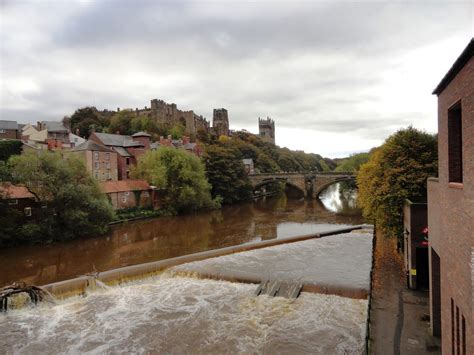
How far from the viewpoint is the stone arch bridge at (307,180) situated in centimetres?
5697

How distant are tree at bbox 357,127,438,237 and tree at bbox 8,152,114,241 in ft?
67.5

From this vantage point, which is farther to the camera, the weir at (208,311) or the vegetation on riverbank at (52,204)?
the vegetation on riverbank at (52,204)

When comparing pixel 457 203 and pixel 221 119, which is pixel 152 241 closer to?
pixel 457 203

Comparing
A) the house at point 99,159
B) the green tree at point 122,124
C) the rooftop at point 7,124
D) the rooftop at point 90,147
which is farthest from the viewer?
the green tree at point 122,124

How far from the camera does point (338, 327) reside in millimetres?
12031

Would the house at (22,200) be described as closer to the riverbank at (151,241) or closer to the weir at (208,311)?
the riverbank at (151,241)

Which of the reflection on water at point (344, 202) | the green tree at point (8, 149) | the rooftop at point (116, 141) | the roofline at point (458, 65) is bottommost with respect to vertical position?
the reflection on water at point (344, 202)

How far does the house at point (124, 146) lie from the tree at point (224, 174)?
366 inches

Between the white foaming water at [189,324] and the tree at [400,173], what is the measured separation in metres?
5.92

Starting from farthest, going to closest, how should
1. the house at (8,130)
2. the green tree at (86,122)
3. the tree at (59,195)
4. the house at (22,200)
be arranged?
the green tree at (86,122) → the house at (8,130) → the house at (22,200) → the tree at (59,195)

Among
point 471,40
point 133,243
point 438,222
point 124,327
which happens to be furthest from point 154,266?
point 471,40

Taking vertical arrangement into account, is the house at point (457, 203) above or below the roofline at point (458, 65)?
below

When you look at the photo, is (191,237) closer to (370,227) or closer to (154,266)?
(154,266)

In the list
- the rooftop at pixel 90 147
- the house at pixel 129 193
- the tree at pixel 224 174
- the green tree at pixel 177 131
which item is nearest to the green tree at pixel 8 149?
the rooftop at pixel 90 147
